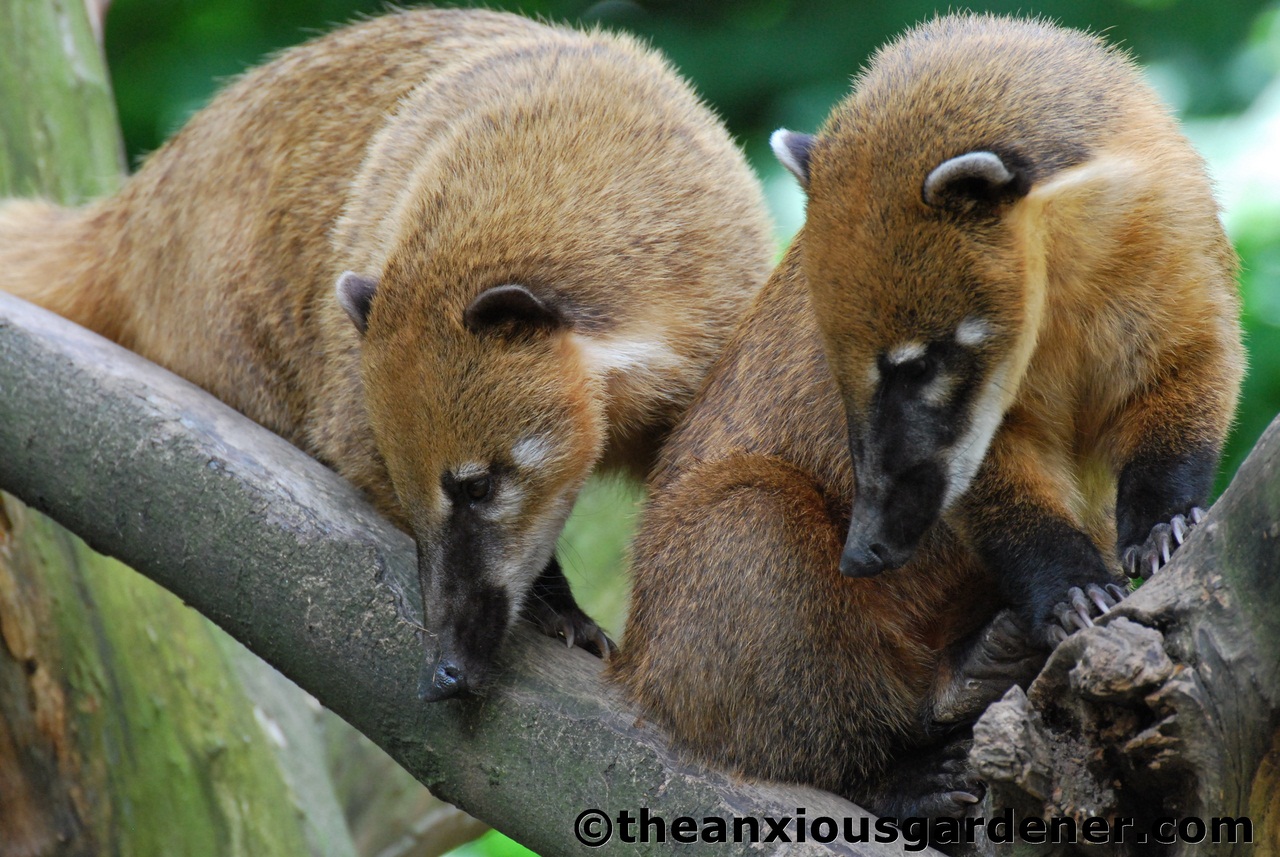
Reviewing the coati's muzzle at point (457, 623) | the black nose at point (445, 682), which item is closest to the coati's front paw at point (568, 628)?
the coati's muzzle at point (457, 623)

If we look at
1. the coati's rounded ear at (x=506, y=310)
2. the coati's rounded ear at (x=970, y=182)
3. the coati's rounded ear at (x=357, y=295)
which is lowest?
the coati's rounded ear at (x=357, y=295)

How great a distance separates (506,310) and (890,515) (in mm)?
1297

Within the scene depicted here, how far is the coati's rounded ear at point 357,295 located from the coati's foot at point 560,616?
100cm

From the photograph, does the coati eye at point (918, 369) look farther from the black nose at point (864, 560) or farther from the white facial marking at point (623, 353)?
the white facial marking at point (623, 353)

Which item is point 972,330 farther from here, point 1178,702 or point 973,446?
point 1178,702

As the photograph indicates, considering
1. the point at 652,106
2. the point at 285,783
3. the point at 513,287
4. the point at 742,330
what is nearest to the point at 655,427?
the point at 742,330

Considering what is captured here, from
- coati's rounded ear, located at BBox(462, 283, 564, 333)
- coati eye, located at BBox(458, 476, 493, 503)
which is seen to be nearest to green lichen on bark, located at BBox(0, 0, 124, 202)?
coati's rounded ear, located at BBox(462, 283, 564, 333)

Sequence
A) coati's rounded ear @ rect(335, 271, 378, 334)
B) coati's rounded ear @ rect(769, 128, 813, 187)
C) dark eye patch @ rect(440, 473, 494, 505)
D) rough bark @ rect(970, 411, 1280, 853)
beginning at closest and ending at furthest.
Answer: rough bark @ rect(970, 411, 1280, 853)
coati's rounded ear @ rect(769, 128, 813, 187)
dark eye patch @ rect(440, 473, 494, 505)
coati's rounded ear @ rect(335, 271, 378, 334)

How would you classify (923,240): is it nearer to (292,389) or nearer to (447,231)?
(447,231)

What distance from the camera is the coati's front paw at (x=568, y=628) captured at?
158 inches

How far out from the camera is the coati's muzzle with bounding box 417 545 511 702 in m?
3.42

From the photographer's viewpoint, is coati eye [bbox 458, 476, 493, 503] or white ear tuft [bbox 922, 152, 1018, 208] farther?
coati eye [bbox 458, 476, 493, 503]

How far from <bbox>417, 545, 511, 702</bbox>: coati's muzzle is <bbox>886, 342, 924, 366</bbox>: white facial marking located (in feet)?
4.46

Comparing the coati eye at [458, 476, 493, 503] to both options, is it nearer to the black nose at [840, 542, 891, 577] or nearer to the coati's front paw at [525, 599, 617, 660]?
the coati's front paw at [525, 599, 617, 660]
